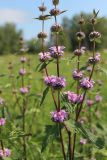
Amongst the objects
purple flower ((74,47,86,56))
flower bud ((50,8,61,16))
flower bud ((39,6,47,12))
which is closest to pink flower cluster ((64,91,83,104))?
purple flower ((74,47,86,56))

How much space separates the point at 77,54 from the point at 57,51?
1.64 feet

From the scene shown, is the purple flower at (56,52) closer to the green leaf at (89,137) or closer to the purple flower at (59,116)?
the purple flower at (59,116)

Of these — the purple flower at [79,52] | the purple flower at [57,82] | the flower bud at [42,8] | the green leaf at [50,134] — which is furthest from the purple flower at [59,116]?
the flower bud at [42,8]

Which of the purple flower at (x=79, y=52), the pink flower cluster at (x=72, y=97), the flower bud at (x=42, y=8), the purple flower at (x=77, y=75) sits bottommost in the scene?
the pink flower cluster at (x=72, y=97)

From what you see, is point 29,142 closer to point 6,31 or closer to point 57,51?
point 57,51

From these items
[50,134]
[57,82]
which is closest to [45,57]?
[57,82]

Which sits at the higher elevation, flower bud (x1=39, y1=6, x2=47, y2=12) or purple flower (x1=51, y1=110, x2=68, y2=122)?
flower bud (x1=39, y1=6, x2=47, y2=12)

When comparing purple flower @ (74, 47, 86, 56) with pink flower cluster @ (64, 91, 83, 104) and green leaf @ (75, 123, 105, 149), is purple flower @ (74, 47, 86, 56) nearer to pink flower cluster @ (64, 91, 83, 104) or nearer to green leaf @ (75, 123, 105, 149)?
pink flower cluster @ (64, 91, 83, 104)

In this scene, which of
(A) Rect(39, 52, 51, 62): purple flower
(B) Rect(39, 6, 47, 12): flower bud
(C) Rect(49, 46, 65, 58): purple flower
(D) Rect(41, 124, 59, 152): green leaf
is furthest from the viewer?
(B) Rect(39, 6, 47, 12): flower bud

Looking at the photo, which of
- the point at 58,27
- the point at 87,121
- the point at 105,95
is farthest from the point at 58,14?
the point at 105,95

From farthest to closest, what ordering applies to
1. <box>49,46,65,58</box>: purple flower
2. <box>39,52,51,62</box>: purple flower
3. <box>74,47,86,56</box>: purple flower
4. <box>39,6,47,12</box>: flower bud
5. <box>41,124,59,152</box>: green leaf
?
<box>74,47,86,56</box>: purple flower → <box>39,6,47,12</box>: flower bud → <box>39,52,51,62</box>: purple flower → <box>49,46,65,58</box>: purple flower → <box>41,124,59,152</box>: green leaf

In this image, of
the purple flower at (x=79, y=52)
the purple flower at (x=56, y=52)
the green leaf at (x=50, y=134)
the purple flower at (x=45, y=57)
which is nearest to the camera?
the green leaf at (x=50, y=134)

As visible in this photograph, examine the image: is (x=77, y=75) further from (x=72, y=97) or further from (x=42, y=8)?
(x=42, y=8)

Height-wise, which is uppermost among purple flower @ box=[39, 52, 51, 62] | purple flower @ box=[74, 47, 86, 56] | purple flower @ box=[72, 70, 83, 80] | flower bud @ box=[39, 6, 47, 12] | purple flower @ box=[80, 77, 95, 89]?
flower bud @ box=[39, 6, 47, 12]
